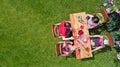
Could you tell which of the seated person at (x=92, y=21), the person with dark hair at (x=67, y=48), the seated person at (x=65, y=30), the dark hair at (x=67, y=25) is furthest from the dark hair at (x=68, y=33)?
the seated person at (x=92, y=21)

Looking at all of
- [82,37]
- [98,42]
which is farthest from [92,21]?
[98,42]

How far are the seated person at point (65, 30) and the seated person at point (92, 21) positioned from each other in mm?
847

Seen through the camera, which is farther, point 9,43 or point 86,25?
point 9,43

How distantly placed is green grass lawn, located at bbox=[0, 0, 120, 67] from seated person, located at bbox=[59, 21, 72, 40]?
84 centimetres

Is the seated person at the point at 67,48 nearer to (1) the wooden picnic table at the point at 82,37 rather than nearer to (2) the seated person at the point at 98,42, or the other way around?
(1) the wooden picnic table at the point at 82,37

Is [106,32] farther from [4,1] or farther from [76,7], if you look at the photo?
[4,1]

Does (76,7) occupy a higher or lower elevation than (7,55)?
higher

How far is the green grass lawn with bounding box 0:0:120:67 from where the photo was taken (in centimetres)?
1603

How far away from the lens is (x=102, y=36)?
1534cm

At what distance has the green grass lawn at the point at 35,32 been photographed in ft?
52.6

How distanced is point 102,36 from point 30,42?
3276 mm

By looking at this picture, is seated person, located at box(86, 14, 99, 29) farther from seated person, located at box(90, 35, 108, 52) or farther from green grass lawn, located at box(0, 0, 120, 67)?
green grass lawn, located at box(0, 0, 120, 67)

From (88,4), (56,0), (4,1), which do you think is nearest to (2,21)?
(4,1)

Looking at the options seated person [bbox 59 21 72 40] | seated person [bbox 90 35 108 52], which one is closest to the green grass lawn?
seated person [bbox 90 35 108 52]
